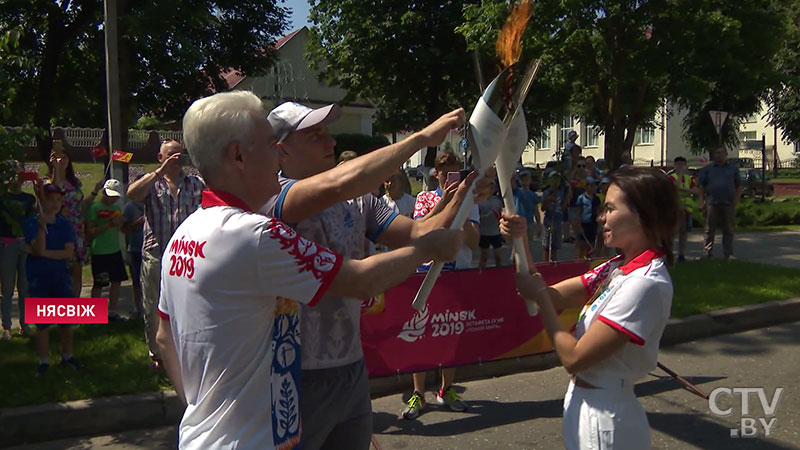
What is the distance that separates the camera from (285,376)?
2062 mm

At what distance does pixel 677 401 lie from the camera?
19.0ft

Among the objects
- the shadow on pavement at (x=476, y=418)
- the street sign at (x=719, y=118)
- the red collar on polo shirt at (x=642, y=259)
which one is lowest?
the shadow on pavement at (x=476, y=418)

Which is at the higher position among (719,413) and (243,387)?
(243,387)

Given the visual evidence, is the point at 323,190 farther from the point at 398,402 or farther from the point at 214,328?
the point at 398,402

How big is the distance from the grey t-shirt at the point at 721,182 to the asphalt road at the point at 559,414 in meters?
5.22

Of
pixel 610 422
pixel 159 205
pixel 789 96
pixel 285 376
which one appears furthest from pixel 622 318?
pixel 789 96

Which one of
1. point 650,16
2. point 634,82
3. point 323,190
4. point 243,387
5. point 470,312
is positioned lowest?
point 470,312

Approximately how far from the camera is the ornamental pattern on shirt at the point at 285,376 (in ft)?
6.61

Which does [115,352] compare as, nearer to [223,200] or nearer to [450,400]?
[450,400]

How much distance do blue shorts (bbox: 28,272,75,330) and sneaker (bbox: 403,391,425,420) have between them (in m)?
3.22

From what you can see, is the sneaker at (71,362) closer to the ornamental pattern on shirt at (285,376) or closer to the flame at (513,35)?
the ornamental pattern on shirt at (285,376)

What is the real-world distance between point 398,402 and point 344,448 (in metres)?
3.54

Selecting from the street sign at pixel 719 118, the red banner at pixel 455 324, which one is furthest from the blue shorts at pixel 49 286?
the street sign at pixel 719 118

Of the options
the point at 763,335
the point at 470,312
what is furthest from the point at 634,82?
the point at 470,312
